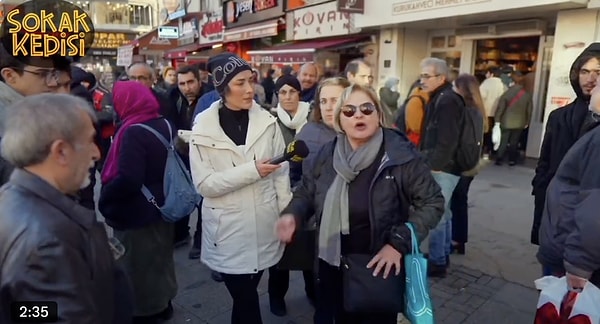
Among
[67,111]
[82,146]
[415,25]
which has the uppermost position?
[415,25]

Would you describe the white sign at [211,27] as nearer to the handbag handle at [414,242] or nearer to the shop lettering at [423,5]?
the shop lettering at [423,5]

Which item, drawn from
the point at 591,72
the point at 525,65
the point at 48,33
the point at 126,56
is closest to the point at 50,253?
the point at 48,33

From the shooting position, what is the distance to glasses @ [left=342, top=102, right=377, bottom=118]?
7.33ft

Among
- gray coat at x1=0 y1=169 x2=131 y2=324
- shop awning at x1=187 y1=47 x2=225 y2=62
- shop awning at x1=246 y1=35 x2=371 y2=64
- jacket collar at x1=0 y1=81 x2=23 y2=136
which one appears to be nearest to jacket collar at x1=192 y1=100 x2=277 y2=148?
jacket collar at x1=0 y1=81 x2=23 y2=136

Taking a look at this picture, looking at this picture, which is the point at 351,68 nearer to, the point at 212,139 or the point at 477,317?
the point at 212,139

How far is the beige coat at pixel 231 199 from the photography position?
8.05 ft

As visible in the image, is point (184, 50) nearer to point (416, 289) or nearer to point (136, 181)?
point (136, 181)

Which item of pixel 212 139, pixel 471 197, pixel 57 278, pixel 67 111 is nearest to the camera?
pixel 57 278

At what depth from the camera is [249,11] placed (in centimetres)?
1706

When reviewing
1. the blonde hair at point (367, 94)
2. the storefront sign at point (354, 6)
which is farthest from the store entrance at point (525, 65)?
the blonde hair at point (367, 94)

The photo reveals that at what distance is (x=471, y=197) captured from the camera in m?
6.71

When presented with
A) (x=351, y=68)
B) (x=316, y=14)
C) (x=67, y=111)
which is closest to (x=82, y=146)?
(x=67, y=111)

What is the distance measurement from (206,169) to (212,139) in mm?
178

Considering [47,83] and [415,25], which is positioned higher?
[415,25]
